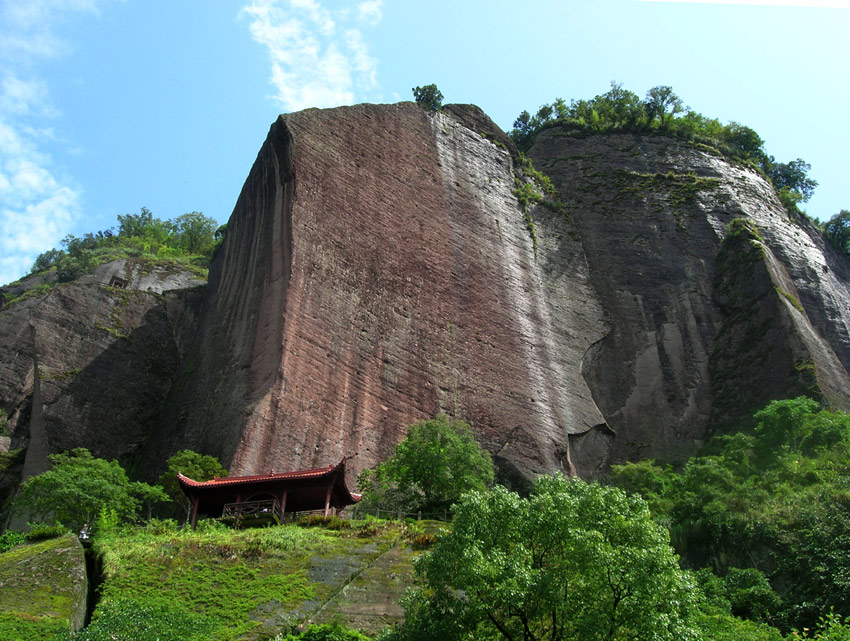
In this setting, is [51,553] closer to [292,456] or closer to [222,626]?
[222,626]

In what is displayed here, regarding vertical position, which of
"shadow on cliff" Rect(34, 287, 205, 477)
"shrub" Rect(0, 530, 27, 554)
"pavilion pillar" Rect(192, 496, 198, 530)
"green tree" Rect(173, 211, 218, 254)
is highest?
"green tree" Rect(173, 211, 218, 254)

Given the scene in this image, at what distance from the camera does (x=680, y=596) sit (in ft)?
43.8

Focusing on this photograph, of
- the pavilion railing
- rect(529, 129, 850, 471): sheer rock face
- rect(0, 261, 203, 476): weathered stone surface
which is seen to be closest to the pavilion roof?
the pavilion railing

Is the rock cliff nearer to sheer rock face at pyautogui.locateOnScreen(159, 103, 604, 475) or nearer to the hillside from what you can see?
sheer rock face at pyautogui.locateOnScreen(159, 103, 604, 475)

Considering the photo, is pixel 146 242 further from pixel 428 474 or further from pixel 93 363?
pixel 428 474

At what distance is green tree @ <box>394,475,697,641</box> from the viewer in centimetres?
1302

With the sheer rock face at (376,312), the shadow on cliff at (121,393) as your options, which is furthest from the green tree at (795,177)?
the shadow on cliff at (121,393)

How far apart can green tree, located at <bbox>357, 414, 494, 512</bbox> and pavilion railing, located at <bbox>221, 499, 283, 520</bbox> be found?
2794 millimetres

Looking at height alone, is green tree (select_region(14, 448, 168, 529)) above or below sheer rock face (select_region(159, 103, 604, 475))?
below

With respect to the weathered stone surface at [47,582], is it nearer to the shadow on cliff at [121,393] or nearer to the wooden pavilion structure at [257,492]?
the wooden pavilion structure at [257,492]

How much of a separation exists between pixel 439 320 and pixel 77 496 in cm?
1419

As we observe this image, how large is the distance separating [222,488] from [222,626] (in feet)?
17.7

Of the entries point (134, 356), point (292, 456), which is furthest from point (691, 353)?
Result: point (134, 356)

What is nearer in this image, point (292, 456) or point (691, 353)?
point (292, 456)
